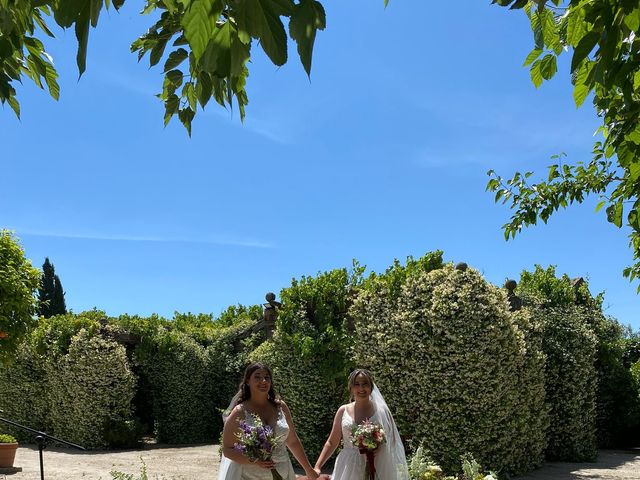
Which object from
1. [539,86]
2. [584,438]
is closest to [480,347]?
[584,438]

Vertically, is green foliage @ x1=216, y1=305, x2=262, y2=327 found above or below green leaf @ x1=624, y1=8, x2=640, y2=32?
above

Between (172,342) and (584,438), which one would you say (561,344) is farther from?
(172,342)

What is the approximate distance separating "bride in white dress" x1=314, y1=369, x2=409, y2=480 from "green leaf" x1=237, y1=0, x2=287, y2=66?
5231mm

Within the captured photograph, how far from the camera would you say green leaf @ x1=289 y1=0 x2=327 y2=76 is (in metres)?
1.47

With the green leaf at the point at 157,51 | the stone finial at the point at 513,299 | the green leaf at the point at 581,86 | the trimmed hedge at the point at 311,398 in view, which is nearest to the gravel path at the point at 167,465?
the trimmed hedge at the point at 311,398

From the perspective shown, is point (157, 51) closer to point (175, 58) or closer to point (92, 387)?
point (175, 58)

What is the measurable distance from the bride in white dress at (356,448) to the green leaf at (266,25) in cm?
523

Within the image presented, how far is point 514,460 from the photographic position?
34.4 feet

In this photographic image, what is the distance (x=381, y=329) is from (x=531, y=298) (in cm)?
420

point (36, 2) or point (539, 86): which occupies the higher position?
point (539, 86)

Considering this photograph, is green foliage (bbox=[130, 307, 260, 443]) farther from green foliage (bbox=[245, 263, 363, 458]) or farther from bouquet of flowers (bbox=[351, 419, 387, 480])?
bouquet of flowers (bbox=[351, 419, 387, 480])

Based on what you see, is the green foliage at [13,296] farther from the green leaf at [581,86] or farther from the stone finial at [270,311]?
the green leaf at [581,86]

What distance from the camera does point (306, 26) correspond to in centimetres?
150

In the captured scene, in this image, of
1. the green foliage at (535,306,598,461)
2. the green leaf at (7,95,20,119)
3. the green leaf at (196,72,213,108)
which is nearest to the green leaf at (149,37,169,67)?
the green leaf at (196,72,213,108)
